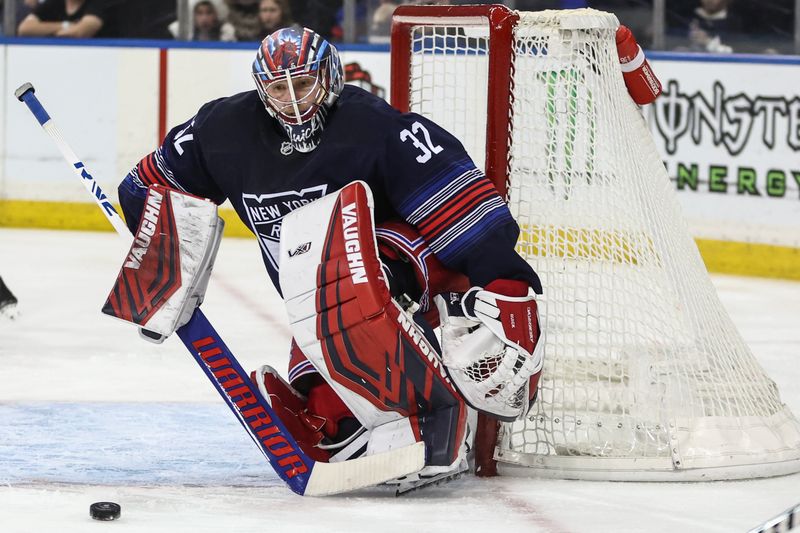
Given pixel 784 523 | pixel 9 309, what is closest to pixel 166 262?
pixel 784 523

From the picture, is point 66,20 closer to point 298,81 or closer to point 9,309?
point 9,309

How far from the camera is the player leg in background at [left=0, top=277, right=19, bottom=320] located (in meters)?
5.10

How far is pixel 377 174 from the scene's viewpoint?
2861mm

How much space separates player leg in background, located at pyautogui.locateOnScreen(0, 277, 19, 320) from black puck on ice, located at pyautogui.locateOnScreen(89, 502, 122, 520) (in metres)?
2.51

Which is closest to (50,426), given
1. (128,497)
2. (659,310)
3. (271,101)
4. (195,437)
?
(195,437)

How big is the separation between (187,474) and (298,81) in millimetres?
807

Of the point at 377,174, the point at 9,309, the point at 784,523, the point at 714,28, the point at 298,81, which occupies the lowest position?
the point at 9,309

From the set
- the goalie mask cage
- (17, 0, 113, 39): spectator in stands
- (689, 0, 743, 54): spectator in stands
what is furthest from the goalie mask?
(17, 0, 113, 39): spectator in stands

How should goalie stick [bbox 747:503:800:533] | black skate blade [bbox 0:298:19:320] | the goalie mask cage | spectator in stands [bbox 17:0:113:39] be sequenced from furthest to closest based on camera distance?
1. spectator in stands [bbox 17:0:113:39]
2. black skate blade [bbox 0:298:19:320]
3. the goalie mask cage
4. goalie stick [bbox 747:503:800:533]

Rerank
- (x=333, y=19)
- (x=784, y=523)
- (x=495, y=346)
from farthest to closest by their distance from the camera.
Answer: (x=333, y=19) → (x=495, y=346) → (x=784, y=523)

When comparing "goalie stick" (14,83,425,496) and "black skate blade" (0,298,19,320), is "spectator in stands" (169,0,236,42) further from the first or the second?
"goalie stick" (14,83,425,496)

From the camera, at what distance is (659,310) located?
324cm

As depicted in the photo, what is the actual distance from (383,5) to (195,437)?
4.21 metres

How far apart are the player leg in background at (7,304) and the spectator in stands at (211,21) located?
8.71 ft
